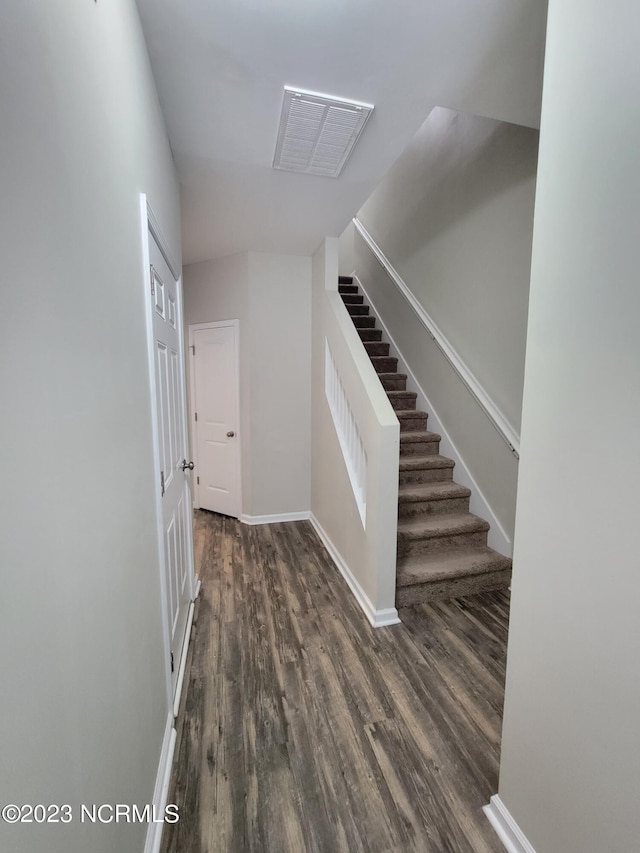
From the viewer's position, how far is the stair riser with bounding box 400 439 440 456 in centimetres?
322

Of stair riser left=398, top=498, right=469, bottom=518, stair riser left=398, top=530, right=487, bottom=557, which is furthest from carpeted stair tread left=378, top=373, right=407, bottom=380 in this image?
stair riser left=398, top=530, right=487, bottom=557

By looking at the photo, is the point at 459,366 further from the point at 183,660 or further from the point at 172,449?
the point at 183,660

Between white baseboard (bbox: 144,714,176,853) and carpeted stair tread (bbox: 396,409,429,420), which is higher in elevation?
carpeted stair tread (bbox: 396,409,429,420)

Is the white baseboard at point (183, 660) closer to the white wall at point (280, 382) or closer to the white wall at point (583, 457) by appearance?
the white wall at point (583, 457)

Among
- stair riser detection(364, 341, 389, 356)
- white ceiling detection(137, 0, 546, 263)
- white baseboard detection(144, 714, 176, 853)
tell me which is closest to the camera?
white baseboard detection(144, 714, 176, 853)

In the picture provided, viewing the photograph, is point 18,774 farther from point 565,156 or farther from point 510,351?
point 510,351

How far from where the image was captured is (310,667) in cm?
187

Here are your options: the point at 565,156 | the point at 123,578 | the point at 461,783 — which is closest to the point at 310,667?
the point at 461,783

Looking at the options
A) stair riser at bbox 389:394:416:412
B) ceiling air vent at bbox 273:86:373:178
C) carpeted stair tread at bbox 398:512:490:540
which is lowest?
carpeted stair tread at bbox 398:512:490:540

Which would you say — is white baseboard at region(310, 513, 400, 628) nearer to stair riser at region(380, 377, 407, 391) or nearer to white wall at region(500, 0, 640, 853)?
white wall at region(500, 0, 640, 853)

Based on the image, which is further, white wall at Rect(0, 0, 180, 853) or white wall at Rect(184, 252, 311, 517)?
white wall at Rect(184, 252, 311, 517)

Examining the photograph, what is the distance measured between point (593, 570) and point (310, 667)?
58.1 inches

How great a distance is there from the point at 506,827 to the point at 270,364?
316cm

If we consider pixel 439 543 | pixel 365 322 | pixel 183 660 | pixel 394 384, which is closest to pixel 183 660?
pixel 183 660
